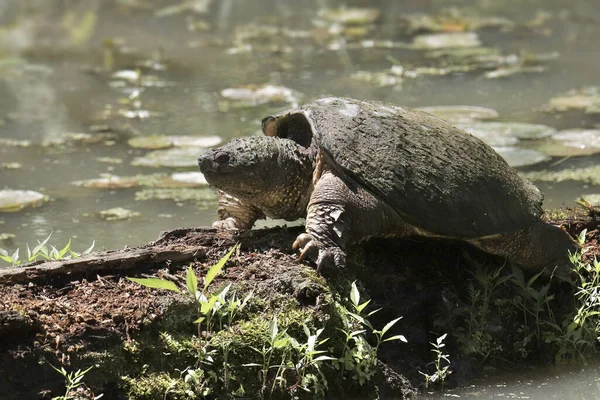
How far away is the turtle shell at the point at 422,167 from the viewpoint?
12.2ft

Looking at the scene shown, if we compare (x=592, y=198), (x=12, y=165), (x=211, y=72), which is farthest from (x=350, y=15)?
(x=592, y=198)

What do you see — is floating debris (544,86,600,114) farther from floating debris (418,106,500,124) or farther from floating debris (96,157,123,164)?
floating debris (96,157,123,164)

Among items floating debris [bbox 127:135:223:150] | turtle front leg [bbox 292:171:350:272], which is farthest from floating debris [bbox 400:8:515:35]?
turtle front leg [bbox 292:171:350:272]

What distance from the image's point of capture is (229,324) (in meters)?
3.25

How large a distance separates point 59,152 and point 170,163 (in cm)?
116

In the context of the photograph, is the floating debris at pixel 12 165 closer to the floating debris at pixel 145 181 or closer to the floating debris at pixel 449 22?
the floating debris at pixel 145 181

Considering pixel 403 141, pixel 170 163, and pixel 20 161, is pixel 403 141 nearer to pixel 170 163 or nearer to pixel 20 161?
pixel 170 163

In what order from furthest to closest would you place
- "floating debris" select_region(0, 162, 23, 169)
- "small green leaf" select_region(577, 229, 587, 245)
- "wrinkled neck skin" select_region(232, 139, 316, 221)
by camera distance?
"floating debris" select_region(0, 162, 23, 169), "small green leaf" select_region(577, 229, 587, 245), "wrinkled neck skin" select_region(232, 139, 316, 221)

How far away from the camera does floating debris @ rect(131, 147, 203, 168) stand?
269 inches

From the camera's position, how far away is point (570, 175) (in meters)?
6.39

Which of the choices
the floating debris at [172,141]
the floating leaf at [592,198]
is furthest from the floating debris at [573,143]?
the floating debris at [172,141]

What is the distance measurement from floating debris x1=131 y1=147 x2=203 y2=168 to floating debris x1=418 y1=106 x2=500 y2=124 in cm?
227

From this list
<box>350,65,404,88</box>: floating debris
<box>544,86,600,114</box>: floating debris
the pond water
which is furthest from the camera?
<box>350,65,404,88</box>: floating debris

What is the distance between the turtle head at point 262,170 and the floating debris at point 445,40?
8.21 metres
